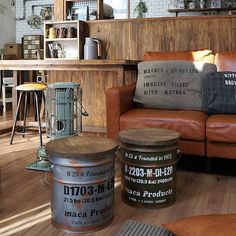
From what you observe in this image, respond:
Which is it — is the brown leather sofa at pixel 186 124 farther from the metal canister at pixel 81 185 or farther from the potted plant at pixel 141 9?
the potted plant at pixel 141 9

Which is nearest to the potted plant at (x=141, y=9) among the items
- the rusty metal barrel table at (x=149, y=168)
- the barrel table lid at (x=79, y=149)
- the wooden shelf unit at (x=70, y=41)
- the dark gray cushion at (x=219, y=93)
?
the wooden shelf unit at (x=70, y=41)

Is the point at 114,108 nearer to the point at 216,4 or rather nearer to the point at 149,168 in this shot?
the point at 149,168

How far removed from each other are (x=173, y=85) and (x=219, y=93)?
1.21 feet

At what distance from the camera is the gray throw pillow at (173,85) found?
9.08 feet

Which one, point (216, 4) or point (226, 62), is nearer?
point (226, 62)

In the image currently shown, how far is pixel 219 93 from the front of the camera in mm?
2619

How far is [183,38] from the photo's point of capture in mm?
3496

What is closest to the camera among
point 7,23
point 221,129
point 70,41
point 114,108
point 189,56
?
point 221,129

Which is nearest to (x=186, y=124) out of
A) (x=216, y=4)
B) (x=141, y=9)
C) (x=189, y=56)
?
(x=189, y=56)

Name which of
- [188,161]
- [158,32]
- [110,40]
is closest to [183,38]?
[158,32]

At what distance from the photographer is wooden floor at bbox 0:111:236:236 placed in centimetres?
171

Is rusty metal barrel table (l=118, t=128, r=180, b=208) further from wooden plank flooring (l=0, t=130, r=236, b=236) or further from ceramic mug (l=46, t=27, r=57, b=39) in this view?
ceramic mug (l=46, t=27, r=57, b=39)

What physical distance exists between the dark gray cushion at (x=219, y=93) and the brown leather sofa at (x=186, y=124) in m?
0.08

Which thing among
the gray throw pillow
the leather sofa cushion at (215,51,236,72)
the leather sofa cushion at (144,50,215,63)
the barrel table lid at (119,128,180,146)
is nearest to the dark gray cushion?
the gray throw pillow
